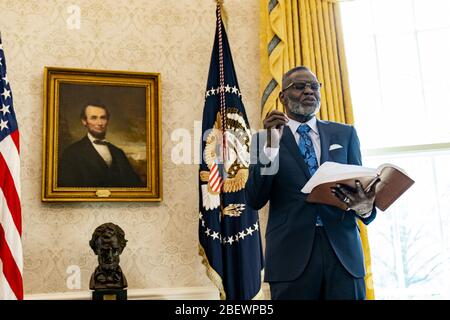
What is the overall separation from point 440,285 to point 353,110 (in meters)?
1.48

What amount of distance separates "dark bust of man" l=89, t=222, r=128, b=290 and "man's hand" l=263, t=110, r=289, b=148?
57.6 inches

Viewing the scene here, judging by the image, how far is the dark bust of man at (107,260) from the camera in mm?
3482

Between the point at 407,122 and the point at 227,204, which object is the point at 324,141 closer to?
the point at 227,204

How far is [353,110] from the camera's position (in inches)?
173

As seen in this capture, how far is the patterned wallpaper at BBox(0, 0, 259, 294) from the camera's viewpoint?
12.6 feet

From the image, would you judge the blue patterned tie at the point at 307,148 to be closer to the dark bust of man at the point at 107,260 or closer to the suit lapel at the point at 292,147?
the suit lapel at the point at 292,147

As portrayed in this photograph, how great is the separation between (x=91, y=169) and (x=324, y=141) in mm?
1963

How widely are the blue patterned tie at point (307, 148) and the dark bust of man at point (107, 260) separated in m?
1.49

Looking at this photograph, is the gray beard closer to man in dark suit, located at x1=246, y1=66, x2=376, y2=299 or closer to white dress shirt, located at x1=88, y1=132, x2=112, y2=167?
man in dark suit, located at x1=246, y1=66, x2=376, y2=299

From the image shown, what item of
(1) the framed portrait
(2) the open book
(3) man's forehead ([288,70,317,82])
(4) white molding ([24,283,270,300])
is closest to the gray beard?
(3) man's forehead ([288,70,317,82])

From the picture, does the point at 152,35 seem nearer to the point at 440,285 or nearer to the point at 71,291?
the point at 71,291

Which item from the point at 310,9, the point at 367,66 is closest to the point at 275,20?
the point at 310,9

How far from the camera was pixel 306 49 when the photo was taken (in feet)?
14.1

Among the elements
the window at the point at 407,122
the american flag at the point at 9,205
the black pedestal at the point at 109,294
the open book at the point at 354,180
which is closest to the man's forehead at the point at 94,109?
the american flag at the point at 9,205
